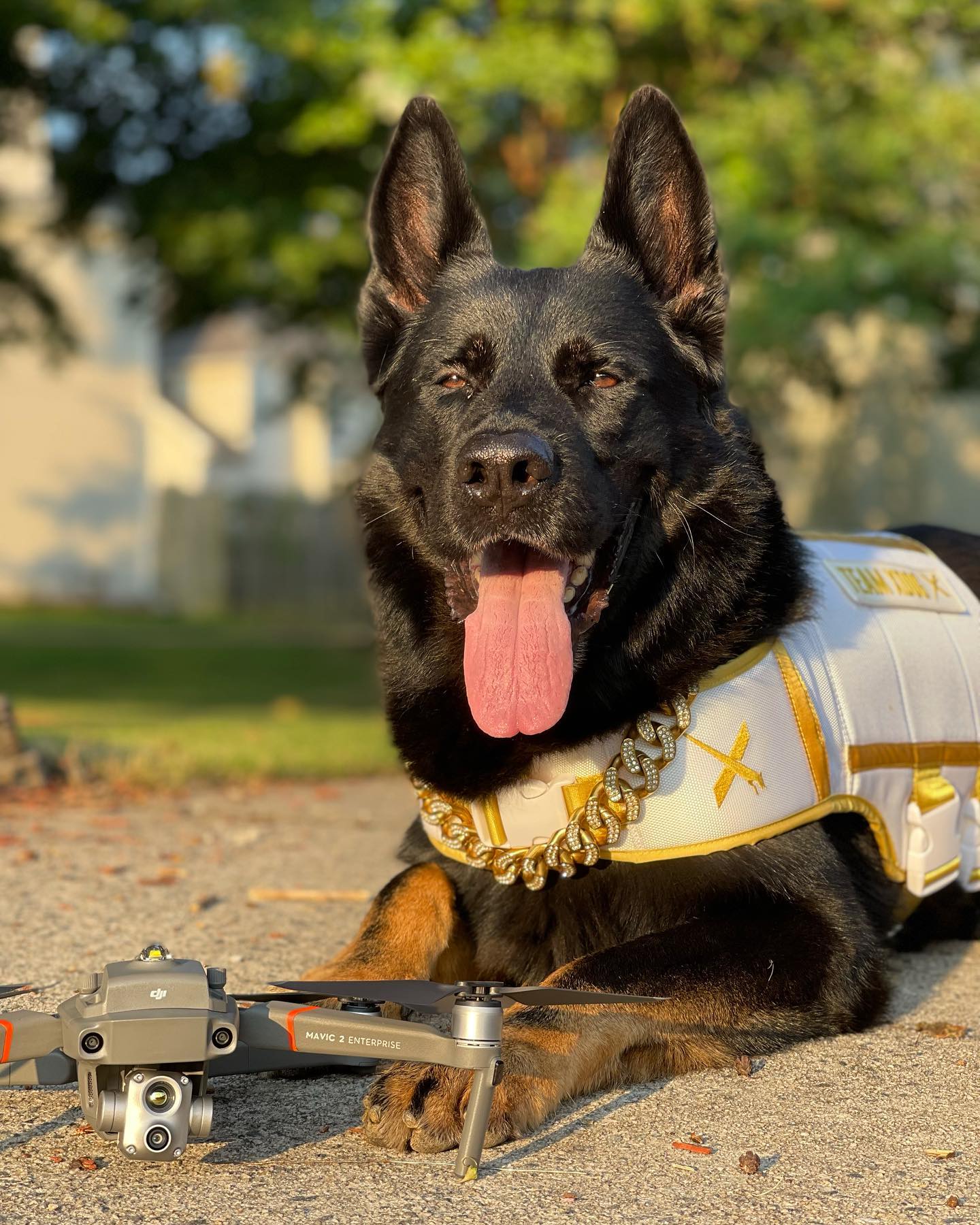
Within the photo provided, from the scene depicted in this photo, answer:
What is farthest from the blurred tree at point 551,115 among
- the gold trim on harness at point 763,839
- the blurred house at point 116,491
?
the blurred house at point 116,491

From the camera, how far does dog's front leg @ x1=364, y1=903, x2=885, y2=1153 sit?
259cm

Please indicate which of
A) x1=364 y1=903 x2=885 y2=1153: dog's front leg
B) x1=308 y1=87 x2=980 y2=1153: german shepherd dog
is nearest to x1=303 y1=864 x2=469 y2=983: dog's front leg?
x1=308 y1=87 x2=980 y2=1153: german shepherd dog

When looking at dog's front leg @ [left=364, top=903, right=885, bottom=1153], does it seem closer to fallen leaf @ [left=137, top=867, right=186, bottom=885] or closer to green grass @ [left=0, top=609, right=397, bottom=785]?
fallen leaf @ [left=137, top=867, right=186, bottom=885]

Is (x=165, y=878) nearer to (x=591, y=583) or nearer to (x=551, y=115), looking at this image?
(x=591, y=583)

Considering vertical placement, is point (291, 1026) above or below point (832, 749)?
below

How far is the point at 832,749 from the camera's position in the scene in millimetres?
3535

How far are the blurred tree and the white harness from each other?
5868 mm

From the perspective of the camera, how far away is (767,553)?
11.9 feet

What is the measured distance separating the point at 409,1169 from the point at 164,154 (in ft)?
30.8

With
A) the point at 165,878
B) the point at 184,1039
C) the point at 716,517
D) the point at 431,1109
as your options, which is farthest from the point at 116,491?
the point at 184,1039

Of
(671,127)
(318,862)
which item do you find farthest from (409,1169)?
(318,862)

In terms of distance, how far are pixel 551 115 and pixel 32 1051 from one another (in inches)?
388

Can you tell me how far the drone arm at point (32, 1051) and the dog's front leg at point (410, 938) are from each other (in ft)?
2.78

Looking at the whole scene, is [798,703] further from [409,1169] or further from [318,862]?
[318,862]
